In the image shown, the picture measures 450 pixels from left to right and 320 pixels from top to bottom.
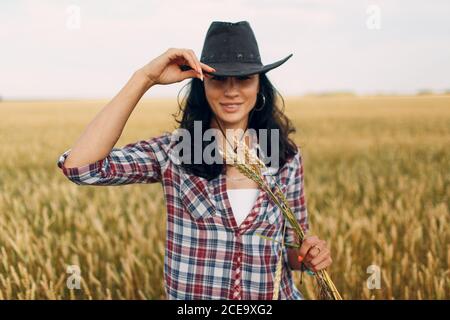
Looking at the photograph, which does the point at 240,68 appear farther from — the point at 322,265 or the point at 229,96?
the point at 322,265

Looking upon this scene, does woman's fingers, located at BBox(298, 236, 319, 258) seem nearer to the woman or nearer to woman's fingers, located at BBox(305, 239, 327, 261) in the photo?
woman's fingers, located at BBox(305, 239, 327, 261)

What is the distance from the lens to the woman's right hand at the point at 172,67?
4.86 ft

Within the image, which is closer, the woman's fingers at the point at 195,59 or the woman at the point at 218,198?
the woman's fingers at the point at 195,59

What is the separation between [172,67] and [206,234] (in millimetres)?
530

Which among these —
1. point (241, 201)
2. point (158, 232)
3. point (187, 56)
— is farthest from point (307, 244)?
point (158, 232)

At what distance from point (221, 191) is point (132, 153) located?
11.9 inches

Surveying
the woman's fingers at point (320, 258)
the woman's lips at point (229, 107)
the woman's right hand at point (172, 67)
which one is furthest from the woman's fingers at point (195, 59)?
the woman's fingers at point (320, 258)

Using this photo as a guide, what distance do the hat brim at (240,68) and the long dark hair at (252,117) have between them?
7.4 inches

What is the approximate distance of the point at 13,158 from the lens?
18.9 ft

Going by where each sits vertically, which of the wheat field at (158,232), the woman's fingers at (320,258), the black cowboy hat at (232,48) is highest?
the black cowboy hat at (232,48)

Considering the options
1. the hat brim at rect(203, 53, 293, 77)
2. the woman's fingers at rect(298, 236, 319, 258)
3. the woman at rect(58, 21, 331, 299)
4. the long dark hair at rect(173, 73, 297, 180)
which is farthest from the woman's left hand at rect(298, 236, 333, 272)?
the hat brim at rect(203, 53, 293, 77)

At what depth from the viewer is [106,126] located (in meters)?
1.50

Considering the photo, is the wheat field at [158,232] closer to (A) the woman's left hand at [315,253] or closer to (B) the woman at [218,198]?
(B) the woman at [218,198]
